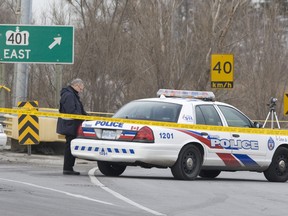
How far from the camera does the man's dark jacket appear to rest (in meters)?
17.9

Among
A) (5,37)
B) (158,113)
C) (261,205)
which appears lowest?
(261,205)

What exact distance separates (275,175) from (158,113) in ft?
9.67

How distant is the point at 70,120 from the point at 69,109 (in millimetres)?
205

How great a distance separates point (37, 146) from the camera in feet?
82.7

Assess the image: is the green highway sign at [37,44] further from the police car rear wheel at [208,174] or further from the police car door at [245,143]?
Answer: the police car door at [245,143]

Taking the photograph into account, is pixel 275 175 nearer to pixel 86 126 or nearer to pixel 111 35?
pixel 86 126

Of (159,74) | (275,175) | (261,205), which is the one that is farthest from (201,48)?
(261,205)

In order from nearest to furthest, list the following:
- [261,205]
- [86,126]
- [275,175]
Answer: [261,205]
[86,126]
[275,175]

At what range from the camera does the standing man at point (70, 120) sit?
17.9m

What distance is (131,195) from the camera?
45.5 ft

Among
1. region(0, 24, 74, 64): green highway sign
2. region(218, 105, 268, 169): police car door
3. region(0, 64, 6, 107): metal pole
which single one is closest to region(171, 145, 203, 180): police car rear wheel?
region(218, 105, 268, 169): police car door

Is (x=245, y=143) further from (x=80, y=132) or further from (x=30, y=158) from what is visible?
(x=30, y=158)

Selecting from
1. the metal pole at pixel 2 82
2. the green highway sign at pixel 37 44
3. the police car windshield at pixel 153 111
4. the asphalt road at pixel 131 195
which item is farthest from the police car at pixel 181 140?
the metal pole at pixel 2 82

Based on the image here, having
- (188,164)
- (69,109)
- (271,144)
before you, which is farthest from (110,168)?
(271,144)
